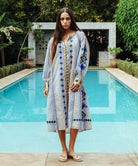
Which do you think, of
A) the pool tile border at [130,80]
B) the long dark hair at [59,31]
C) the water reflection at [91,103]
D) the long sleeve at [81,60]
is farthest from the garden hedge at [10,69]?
the long sleeve at [81,60]

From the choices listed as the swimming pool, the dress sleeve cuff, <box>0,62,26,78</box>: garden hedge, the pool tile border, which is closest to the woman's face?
the dress sleeve cuff

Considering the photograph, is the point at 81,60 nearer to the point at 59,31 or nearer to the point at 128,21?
the point at 59,31

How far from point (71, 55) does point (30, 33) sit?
15062 millimetres

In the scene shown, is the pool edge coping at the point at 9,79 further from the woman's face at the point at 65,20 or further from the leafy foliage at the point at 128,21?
the leafy foliage at the point at 128,21

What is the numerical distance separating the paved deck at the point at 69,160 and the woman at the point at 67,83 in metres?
0.09

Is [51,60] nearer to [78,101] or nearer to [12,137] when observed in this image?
[78,101]

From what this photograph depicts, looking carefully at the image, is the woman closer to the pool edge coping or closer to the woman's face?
the woman's face

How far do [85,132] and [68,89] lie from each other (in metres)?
1.89

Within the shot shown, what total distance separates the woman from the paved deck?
0.09 m


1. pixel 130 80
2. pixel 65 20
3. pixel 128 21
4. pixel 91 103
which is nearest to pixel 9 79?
pixel 130 80

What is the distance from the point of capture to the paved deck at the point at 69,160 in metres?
2.62

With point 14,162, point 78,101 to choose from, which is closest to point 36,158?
point 14,162

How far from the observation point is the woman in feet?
8.85

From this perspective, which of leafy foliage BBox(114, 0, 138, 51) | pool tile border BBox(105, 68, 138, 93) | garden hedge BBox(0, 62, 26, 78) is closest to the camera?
pool tile border BBox(105, 68, 138, 93)
